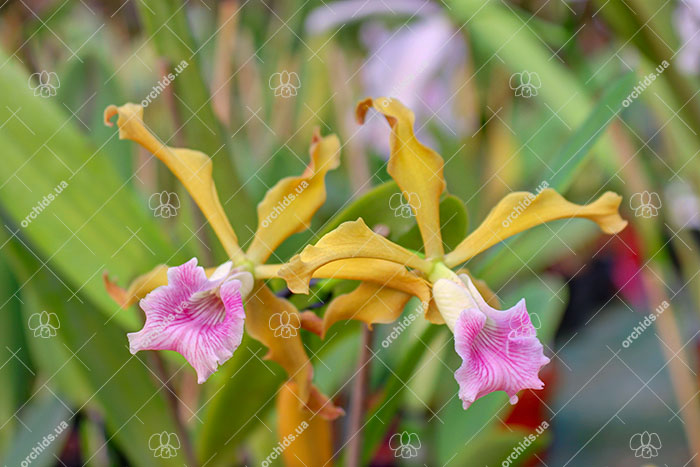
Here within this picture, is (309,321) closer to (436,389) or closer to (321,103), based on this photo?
(436,389)

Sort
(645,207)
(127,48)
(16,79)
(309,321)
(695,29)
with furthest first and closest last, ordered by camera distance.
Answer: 1. (127,48)
2. (695,29)
3. (645,207)
4. (16,79)
5. (309,321)

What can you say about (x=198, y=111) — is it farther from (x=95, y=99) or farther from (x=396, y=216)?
(x=95, y=99)

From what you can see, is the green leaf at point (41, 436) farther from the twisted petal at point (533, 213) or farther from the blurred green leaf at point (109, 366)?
the twisted petal at point (533, 213)

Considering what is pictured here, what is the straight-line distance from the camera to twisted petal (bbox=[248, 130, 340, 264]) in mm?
596

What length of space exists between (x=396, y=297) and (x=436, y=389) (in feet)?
1.72

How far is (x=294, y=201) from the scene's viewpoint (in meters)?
0.61

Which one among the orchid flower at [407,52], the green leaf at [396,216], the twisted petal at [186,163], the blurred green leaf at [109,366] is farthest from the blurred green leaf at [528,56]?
the blurred green leaf at [109,366]

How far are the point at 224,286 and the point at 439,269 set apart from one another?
7.6 inches

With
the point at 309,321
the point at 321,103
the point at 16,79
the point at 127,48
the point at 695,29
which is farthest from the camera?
the point at 127,48

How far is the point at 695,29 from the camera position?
1.12 metres

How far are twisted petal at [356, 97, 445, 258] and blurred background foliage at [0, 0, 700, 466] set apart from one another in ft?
0.18

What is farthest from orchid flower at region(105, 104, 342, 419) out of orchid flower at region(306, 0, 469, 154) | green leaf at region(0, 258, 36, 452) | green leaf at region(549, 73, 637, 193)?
orchid flower at region(306, 0, 469, 154)

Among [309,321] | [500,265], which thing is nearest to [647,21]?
[500,265]

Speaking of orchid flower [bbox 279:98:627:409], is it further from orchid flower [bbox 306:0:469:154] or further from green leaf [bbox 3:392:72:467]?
orchid flower [bbox 306:0:469:154]
